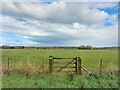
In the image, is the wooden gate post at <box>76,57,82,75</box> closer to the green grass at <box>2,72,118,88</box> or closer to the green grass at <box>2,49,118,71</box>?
the green grass at <box>2,72,118,88</box>

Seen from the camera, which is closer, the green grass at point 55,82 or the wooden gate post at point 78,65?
the green grass at point 55,82

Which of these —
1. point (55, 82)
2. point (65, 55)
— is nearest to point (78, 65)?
point (55, 82)

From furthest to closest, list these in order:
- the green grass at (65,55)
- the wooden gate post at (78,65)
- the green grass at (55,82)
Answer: the green grass at (65,55)
the wooden gate post at (78,65)
the green grass at (55,82)

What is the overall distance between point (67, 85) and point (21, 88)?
188 cm

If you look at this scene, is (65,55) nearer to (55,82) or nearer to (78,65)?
(78,65)

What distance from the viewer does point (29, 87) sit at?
320 inches

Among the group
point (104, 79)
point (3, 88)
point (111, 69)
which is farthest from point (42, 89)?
point (111, 69)

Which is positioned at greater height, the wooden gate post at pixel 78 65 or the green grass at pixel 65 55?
the wooden gate post at pixel 78 65

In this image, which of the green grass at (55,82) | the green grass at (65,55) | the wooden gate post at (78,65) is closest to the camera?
the green grass at (55,82)

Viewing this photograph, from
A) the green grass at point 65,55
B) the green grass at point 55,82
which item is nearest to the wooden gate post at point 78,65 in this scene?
the green grass at point 55,82

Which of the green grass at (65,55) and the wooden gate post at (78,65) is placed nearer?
the wooden gate post at (78,65)

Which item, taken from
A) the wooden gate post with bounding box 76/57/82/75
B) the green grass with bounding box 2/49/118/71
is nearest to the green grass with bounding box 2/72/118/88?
the wooden gate post with bounding box 76/57/82/75

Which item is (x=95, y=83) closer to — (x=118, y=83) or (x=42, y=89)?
(x=118, y=83)

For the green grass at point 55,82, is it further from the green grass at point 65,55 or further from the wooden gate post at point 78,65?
the green grass at point 65,55
